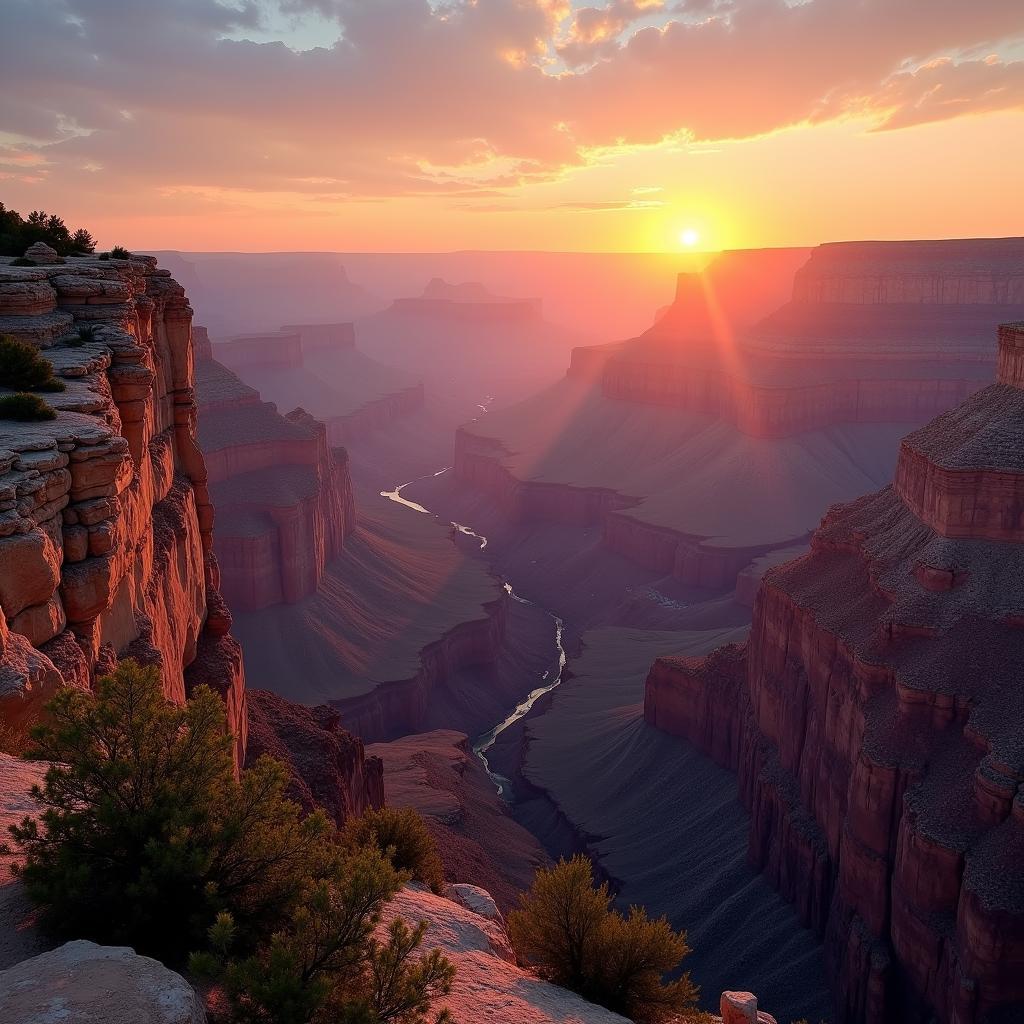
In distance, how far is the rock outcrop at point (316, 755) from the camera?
72.5 ft

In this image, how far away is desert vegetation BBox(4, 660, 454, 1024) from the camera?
326 inches

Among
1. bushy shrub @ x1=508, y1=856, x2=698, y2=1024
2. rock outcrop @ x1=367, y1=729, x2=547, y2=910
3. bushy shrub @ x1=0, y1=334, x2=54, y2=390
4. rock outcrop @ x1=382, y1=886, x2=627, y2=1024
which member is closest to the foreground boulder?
rock outcrop @ x1=382, y1=886, x2=627, y2=1024

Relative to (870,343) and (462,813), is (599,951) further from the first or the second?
(870,343)

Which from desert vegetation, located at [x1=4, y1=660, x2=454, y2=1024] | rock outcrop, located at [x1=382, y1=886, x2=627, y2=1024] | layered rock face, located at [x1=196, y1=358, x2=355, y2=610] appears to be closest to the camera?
desert vegetation, located at [x1=4, y1=660, x2=454, y2=1024]

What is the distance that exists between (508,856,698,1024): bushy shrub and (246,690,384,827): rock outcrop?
7743 mm

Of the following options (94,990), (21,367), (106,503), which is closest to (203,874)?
(94,990)

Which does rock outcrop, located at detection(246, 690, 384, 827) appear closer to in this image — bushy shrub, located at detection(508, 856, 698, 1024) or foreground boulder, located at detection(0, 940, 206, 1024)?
bushy shrub, located at detection(508, 856, 698, 1024)

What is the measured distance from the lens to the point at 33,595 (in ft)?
36.2

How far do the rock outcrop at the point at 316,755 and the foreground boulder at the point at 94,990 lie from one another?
12.2 metres

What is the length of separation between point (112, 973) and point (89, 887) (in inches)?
49.8

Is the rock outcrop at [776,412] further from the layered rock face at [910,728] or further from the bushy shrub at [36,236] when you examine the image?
the bushy shrub at [36,236]

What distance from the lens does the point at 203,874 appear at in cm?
866

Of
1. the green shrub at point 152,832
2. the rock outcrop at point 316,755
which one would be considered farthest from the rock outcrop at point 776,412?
the green shrub at point 152,832

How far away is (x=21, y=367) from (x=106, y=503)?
11.7 ft
